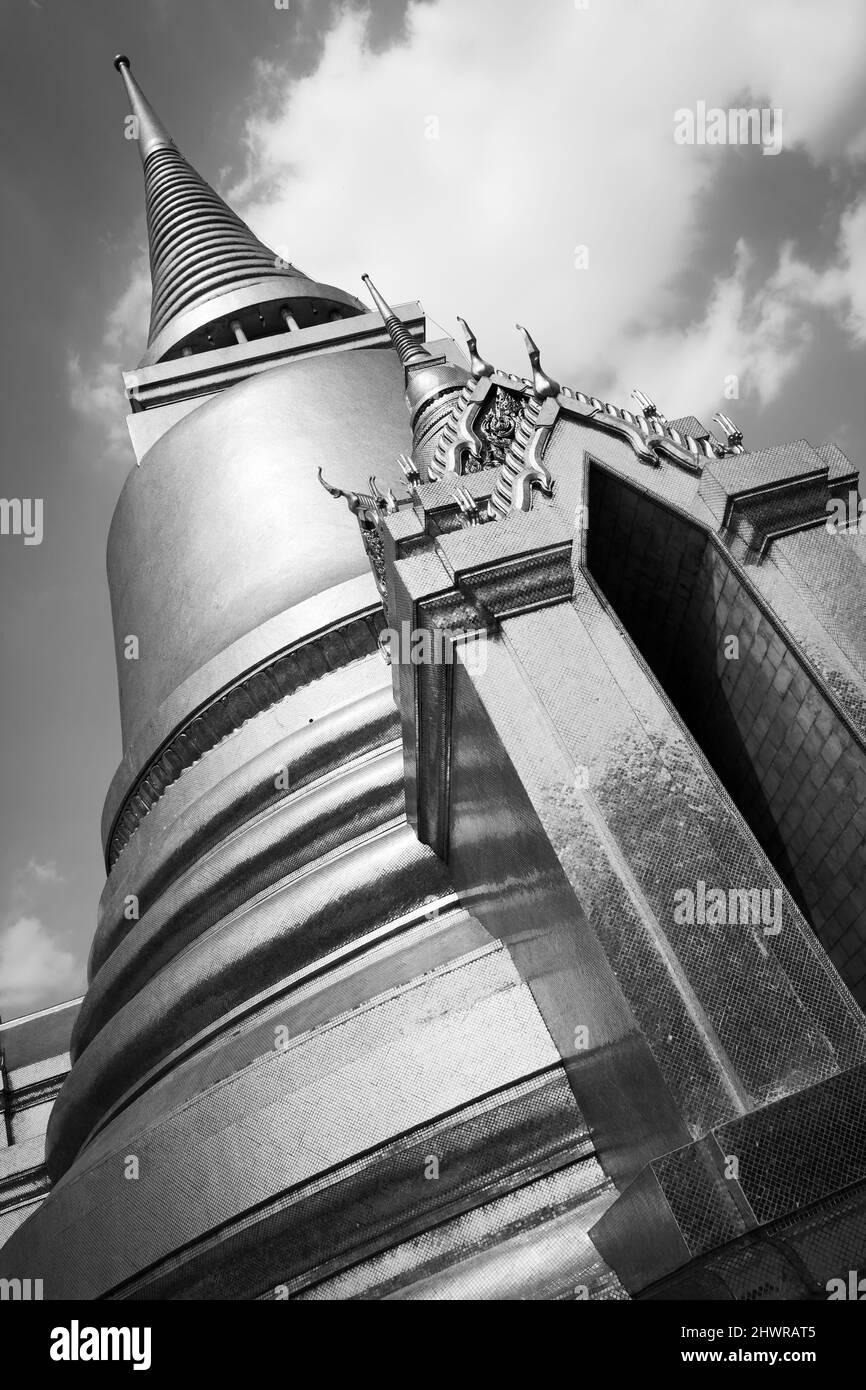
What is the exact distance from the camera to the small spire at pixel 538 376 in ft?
18.5

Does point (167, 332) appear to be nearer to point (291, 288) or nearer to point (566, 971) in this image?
point (291, 288)

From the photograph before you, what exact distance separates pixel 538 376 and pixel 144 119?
1907 cm

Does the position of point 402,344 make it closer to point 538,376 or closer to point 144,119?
point 538,376

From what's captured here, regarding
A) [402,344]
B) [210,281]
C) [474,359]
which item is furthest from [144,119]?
[474,359]

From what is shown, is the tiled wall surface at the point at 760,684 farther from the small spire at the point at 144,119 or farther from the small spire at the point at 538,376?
the small spire at the point at 144,119

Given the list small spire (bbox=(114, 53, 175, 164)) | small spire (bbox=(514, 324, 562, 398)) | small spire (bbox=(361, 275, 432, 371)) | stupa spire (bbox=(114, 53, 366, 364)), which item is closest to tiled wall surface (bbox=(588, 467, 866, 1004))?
small spire (bbox=(514, 324, 562, 398))

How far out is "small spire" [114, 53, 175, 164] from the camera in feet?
64.2

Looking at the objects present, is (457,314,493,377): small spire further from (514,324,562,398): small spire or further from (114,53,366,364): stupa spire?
(114,53,366,364): stupa spire

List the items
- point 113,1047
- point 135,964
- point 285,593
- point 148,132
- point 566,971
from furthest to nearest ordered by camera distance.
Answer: point 148,132 → point 285,593 → point 135,964 → point 113,1047 → point 566,971

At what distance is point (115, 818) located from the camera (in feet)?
30.1

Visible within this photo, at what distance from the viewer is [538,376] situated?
5.69 metres

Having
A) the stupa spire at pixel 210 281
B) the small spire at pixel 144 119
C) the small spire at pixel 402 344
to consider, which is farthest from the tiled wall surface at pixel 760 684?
the small spire at pixel 144 119

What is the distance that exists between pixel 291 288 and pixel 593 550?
34.6 feet
